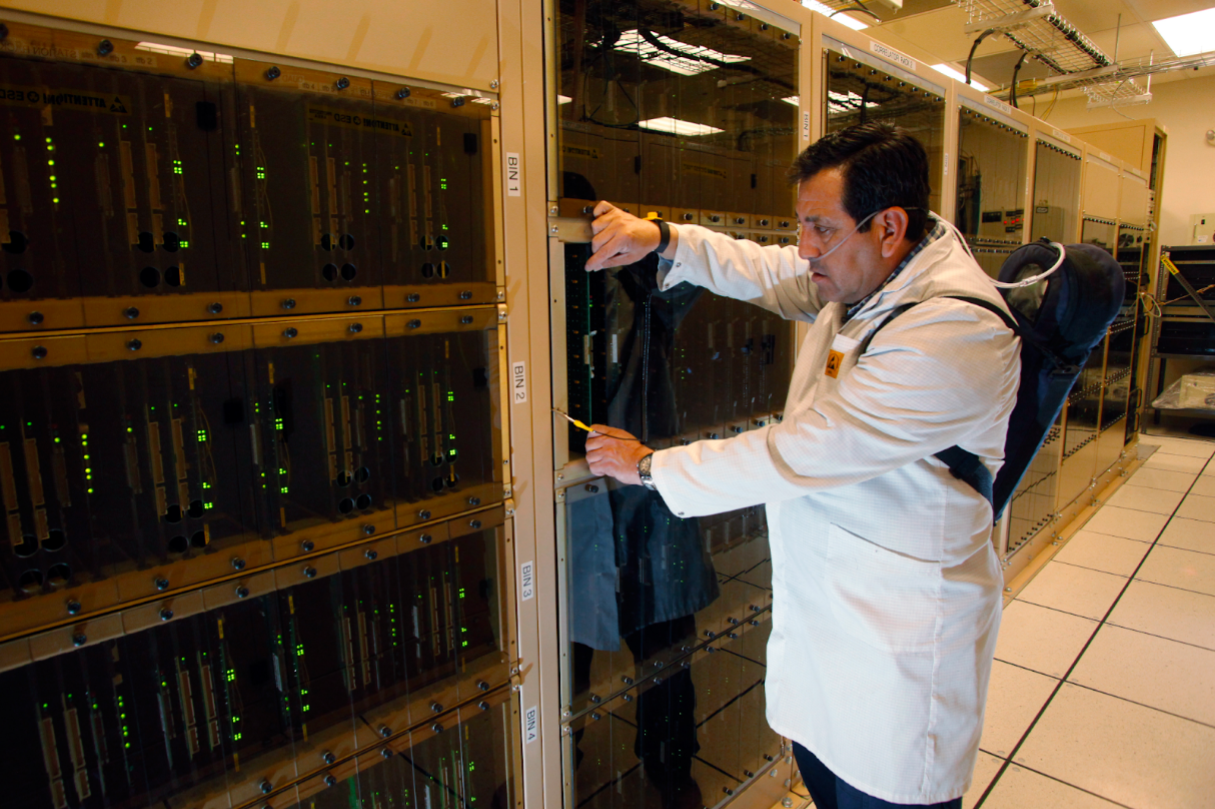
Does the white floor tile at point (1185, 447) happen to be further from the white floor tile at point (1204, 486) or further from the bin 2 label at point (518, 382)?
the bin 2 label at point (518, 382)

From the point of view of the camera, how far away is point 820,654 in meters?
1.33

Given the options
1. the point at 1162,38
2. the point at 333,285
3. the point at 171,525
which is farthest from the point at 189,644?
the point at 1162,38

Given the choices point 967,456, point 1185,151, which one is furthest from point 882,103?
point 1185,151

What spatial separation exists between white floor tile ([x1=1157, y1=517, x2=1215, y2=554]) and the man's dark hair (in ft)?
13.6

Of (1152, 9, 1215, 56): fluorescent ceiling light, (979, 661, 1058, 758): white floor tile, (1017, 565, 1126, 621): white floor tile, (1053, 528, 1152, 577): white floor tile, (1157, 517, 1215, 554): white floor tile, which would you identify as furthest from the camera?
(1152, 9, 1215, 56): fluorescent ceiling light

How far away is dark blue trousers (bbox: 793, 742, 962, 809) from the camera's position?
4.25ft

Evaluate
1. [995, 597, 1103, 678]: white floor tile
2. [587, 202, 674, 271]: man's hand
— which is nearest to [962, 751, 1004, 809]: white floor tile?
[995, 597, 1103, 678]: white floor tile

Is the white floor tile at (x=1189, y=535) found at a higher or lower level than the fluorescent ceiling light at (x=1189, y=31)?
lower

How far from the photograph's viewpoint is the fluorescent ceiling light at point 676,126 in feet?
4.62

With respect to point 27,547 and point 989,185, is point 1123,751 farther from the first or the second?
point 27,547

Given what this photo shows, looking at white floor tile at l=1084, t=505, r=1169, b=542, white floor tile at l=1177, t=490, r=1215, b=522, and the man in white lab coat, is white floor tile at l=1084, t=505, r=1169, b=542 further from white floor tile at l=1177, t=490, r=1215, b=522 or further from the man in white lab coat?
the man in white lab coat

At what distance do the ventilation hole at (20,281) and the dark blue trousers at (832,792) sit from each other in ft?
4.93

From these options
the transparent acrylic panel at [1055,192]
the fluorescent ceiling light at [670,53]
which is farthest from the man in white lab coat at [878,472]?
the transparent acrylic panel at [1055,192]

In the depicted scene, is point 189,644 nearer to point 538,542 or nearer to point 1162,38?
point 538,542
